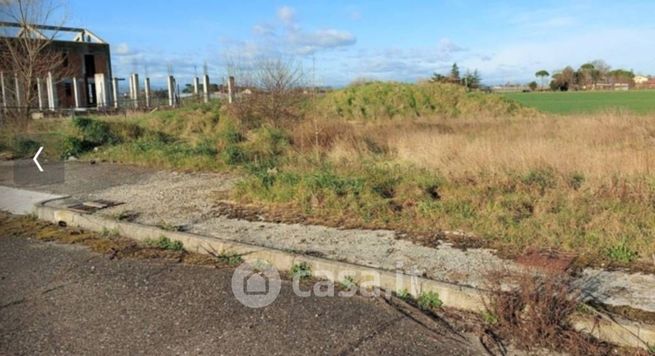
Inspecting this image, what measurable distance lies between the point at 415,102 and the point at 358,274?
32.6 metres

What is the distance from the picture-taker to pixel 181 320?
421cm

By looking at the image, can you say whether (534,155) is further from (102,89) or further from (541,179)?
(102,89)

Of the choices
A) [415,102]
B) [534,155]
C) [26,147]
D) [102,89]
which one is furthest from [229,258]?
[102,89]

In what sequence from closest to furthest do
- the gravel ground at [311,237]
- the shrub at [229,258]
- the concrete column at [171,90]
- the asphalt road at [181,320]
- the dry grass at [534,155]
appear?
the asphalt road at [181,320]
the gravel ground at [311,237]
the shrub at [229,258]
the dry grass at [534,155]
the concrete column at [171,90]

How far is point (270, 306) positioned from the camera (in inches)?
175

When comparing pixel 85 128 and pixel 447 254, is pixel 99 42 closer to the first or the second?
pixel 85 128

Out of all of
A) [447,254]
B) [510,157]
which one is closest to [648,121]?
[510,157]

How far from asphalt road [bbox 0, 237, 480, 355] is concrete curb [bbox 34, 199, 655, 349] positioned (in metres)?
0.37

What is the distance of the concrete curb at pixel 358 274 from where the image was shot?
3.65m

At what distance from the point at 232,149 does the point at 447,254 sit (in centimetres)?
835

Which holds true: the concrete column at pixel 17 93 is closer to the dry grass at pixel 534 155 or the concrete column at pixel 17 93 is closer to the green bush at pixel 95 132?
the green bush at pixel 95 132

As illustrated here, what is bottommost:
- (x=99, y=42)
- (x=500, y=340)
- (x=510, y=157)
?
(x=500, y=340)

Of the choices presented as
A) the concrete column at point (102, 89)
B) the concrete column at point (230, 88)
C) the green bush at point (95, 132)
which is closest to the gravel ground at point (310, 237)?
the green bush at point (95, 132)

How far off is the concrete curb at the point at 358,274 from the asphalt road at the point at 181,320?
369mm
